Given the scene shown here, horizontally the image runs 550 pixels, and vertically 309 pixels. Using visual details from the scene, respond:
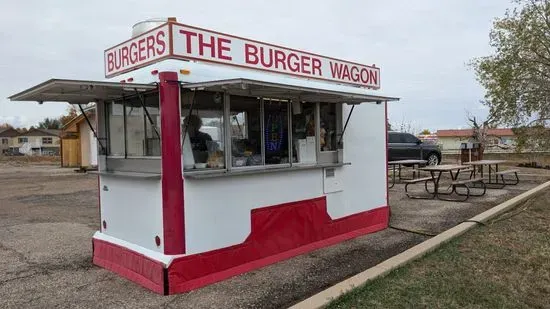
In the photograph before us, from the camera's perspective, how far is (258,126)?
5500mm

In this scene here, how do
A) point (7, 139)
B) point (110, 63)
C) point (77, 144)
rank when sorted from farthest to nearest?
point (7, 139), point (77, 144), point (110, 63)

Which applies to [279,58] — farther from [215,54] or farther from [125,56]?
[125,56]

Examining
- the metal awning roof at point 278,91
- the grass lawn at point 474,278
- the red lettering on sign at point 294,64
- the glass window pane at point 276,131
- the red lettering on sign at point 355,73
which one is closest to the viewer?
the grass lawn at point 474,278

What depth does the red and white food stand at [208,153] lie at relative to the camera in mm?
4520

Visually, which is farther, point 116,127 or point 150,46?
point 116,127

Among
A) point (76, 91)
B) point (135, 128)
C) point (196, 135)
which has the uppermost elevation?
point (76, 91)

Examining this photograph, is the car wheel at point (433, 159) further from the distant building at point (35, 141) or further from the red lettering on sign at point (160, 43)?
the distant building at point (35, 141)

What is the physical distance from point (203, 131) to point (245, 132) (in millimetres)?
623

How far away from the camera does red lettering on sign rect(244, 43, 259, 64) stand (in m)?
5.44

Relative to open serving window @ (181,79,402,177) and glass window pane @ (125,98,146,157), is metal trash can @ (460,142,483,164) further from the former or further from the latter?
glass window pane @ (125,98,146,157)

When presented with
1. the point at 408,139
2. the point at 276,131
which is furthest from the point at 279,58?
the point at 408,139

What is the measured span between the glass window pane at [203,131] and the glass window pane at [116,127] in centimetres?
111

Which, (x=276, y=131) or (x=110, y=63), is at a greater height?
(x=110, y=63)

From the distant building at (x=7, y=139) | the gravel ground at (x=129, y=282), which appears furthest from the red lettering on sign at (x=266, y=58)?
the distant building at (x=7, y=139)
